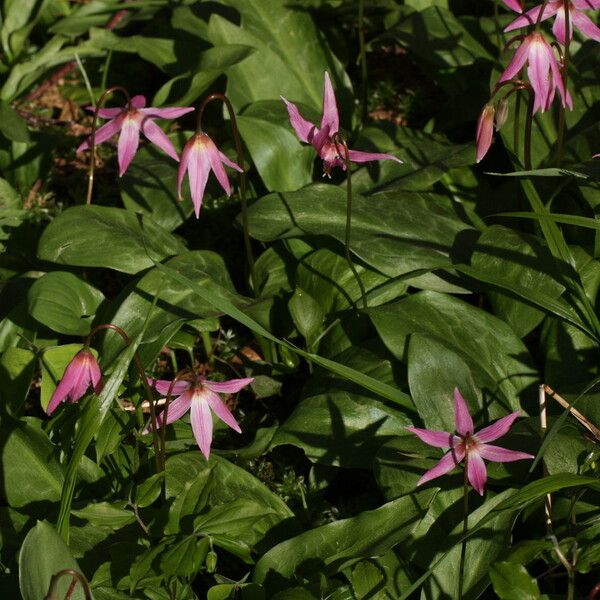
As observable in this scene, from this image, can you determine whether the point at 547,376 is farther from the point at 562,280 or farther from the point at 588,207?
the point at 588,207

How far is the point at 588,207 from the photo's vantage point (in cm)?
300

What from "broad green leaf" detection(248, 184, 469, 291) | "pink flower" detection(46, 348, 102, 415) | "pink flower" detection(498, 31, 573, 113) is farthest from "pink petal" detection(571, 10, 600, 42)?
"pink flower" detection(46, 348, 102, 415)

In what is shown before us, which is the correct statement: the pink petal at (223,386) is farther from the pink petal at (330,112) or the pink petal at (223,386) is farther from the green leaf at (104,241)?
the pink petal at (330,112)

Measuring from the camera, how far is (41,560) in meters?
1.90

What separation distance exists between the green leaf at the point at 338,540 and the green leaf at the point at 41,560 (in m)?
0.50

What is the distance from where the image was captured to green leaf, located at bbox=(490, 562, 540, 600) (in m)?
1.83

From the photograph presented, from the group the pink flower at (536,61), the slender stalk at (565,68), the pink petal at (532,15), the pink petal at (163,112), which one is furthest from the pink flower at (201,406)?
the pink petal at (532,15)

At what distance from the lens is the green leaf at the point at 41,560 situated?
190cm

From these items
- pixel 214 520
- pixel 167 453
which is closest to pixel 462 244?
pixel 167 453

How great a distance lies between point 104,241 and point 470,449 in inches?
49.4

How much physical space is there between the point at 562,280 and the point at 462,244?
1.23 ft

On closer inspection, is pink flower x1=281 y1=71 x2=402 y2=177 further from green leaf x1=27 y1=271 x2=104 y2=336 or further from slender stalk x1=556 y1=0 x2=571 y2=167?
green leaf x1=27 y1=271 x2=104 y2=336

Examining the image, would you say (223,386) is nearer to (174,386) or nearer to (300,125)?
(174,386)

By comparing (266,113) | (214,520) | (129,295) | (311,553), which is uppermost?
(266,113)
